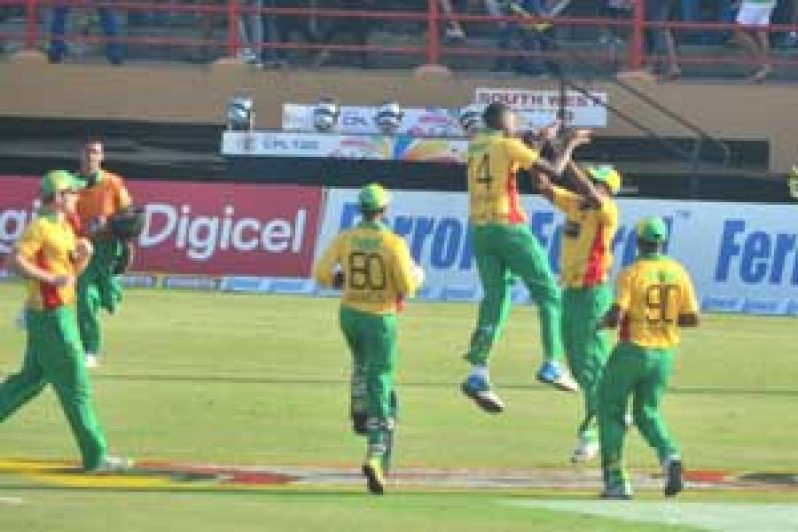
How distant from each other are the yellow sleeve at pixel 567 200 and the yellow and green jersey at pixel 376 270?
7.47ft

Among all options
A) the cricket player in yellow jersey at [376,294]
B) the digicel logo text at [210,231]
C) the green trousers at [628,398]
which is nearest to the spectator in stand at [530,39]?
the digicel logo text at [210,231]

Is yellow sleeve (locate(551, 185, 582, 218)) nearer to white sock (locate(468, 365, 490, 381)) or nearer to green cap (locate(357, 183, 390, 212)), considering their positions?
white sock (locate(468, 365, 490, 381))

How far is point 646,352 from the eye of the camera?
660 inches

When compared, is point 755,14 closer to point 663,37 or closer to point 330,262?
point 663,37

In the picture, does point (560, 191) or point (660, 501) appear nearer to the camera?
point (660, 501)

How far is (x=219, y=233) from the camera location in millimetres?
32688

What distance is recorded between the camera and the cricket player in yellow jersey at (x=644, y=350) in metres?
16.8

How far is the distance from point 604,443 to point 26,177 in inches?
710

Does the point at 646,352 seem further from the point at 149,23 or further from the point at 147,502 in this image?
the point at 149,23

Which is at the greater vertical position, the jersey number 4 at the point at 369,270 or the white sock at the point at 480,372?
the jersey number 4 at the point at 369,270

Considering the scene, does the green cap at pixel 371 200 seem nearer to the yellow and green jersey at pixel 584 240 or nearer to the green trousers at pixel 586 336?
the yellow and green jersey at pixel 584 240

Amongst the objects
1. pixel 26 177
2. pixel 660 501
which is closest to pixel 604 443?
pixel 660 501

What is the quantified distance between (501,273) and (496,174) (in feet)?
2.75

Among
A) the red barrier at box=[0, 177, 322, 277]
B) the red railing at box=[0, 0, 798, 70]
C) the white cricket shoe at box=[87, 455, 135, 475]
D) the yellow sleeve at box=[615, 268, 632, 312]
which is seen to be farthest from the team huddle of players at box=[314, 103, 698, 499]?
the red railing at box=[0, 0, 798, 70]
